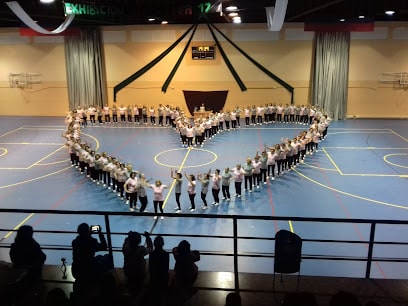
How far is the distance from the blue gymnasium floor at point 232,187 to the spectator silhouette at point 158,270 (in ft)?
1.97

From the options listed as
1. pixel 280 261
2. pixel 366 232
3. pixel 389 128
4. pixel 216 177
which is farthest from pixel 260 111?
pixel 280 261

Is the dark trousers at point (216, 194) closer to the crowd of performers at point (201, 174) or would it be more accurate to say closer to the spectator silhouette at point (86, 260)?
the crowd of performers at point (201, 174)

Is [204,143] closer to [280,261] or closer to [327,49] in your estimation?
[327,49]

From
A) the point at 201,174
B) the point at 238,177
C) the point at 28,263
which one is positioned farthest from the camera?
the point at 201,174

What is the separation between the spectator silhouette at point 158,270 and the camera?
4.39m

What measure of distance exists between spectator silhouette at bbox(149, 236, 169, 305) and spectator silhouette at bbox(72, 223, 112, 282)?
0.64m

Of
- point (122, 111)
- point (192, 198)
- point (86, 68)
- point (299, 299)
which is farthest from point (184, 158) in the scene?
point (299, 299)

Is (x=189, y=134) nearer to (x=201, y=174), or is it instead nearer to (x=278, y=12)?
(x=201, y=174)

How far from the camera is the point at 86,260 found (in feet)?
15.0

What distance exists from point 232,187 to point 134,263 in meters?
8.17

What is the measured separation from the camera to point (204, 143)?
57.3 feet

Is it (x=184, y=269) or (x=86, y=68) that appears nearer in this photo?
(x=184, y=269)

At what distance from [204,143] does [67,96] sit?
11.6m

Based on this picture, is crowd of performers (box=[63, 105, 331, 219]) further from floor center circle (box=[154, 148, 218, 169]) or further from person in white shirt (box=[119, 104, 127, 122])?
person in white shirt (box=[119, 104, 127, 122])
